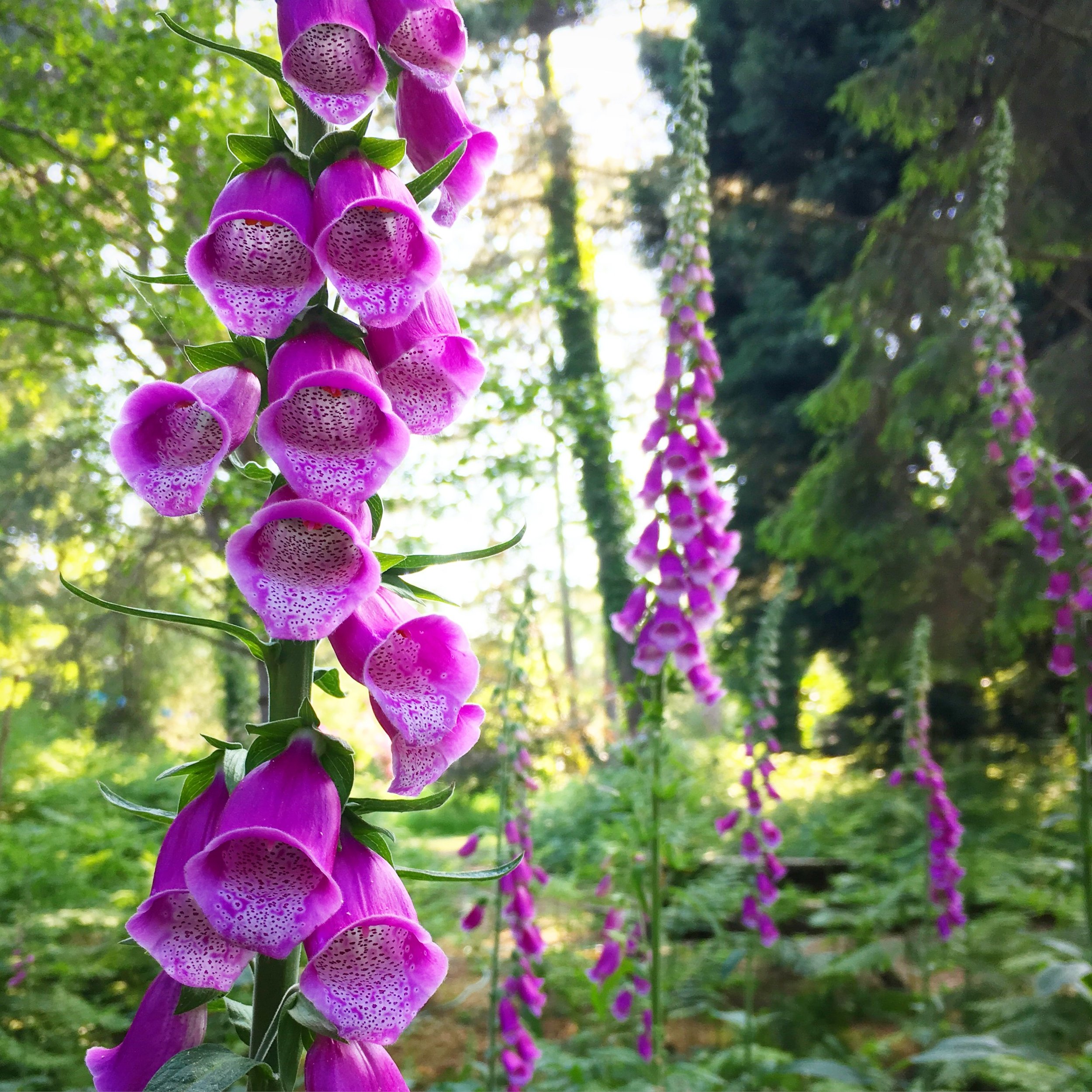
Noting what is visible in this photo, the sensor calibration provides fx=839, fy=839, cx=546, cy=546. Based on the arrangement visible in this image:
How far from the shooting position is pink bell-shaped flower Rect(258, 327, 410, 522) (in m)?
0.65

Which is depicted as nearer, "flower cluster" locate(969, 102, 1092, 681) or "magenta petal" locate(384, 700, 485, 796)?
"magenta petal" locate(384, 700, 485, 796)

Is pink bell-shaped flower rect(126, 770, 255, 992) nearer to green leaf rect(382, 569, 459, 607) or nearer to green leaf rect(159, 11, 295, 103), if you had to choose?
green leaf rect(382, 569, 459, 607)

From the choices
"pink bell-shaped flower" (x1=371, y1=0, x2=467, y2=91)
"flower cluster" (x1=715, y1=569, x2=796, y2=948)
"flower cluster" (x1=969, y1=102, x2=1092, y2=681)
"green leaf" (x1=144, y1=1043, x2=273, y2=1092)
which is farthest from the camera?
"flower cluster" (x1=715, y1=569, x2=796, y2=948)

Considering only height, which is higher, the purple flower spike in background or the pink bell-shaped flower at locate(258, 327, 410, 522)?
the purple flower spike in background

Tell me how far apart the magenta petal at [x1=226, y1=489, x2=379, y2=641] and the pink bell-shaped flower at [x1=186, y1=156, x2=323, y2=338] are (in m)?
0.15

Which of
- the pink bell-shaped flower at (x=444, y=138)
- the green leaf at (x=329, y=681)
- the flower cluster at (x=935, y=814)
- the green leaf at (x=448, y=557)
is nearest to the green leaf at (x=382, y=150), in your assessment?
the pink bell-shaped flower at (x=444, y=138)

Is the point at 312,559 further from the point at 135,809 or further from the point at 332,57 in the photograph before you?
the point at 332,57

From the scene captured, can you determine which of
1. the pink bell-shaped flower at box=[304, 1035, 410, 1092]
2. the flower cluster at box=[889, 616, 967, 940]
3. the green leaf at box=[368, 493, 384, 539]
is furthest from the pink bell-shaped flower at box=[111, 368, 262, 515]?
the flower cluster at box=[889, 616, 967, 940]

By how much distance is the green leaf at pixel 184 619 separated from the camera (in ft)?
2.04

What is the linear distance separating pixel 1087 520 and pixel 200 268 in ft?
11.4

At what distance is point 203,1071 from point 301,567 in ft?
1.19

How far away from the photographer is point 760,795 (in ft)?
12.4

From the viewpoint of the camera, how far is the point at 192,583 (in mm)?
4219

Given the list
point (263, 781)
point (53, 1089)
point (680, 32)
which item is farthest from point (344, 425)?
point (680, 32)
